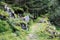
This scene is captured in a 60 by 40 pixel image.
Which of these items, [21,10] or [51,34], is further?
[21,10]

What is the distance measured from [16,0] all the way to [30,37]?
1105 centimetres

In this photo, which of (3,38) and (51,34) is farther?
(51,34)

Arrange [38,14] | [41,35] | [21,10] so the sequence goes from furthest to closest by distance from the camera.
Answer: [38,14] < [21,10] < [41,35]

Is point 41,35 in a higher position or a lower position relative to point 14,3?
lower

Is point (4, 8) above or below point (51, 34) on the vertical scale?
above

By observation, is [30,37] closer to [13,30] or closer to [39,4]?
[13,30]

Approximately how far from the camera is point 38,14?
3045cm

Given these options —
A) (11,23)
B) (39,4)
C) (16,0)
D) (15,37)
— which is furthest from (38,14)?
(15,37)

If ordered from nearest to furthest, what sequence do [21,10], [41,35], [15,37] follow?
[15,37] → [41,35] → [21,10]

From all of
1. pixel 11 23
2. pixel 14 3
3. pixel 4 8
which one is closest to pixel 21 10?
pixel 14 3

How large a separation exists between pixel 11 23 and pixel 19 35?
1.84 metres

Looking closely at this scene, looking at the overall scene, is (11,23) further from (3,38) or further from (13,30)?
(3,38)

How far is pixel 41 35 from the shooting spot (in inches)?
780

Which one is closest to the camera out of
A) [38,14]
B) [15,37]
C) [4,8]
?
[15,37]
